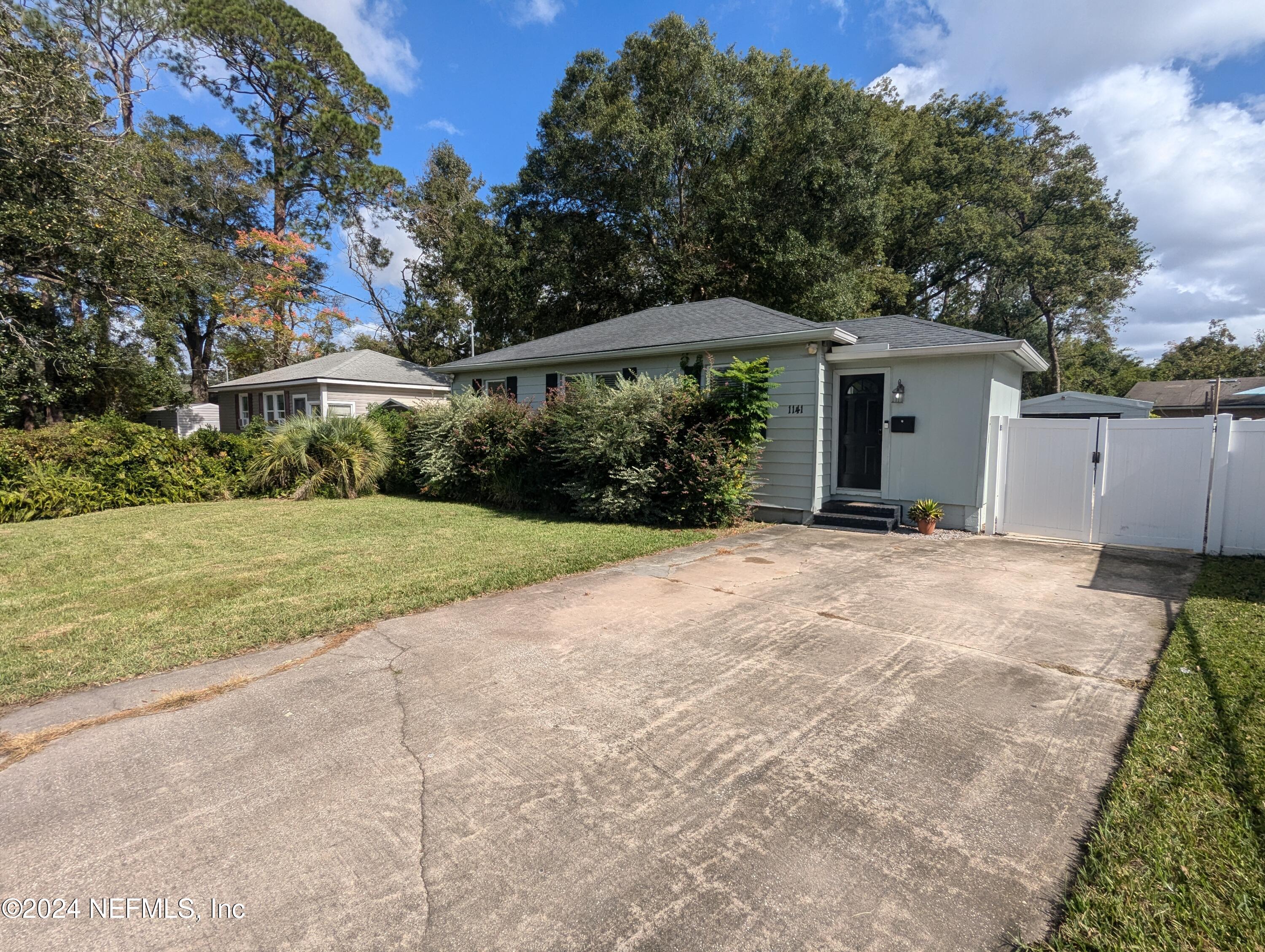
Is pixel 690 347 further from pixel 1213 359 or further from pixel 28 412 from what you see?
pixel 1213 359

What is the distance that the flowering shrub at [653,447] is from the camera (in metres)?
8.63

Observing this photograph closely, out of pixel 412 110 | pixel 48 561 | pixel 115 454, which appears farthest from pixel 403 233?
pixel 48 561

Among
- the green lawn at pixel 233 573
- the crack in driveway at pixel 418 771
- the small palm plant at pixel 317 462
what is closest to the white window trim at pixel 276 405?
the small palm plant at pixel 317 462

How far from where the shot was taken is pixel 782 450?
9688 mm

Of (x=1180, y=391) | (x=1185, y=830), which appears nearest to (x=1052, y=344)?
(x=1180, y=391)

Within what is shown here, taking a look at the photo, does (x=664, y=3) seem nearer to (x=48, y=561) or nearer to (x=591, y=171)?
(x=591, y=171)

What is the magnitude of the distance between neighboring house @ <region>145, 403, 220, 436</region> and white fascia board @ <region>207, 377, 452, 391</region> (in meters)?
1.38

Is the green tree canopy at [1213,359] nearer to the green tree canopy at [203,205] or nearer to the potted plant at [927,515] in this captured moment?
the potted plant at [927,515]

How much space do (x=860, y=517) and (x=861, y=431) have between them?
5.28 feet

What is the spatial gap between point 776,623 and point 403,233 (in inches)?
1262

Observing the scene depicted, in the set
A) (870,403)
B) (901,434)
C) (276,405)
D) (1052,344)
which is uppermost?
(1052,344)

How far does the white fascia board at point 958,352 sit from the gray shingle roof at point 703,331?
0.39 feet

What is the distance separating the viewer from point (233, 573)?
6.30 metres

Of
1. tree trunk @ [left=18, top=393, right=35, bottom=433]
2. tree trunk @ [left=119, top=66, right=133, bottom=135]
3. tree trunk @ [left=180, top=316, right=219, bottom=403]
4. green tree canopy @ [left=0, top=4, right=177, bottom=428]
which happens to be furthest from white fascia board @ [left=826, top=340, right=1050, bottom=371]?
tree trunk @ [left=180, top=316, right=219, bottom=403]
